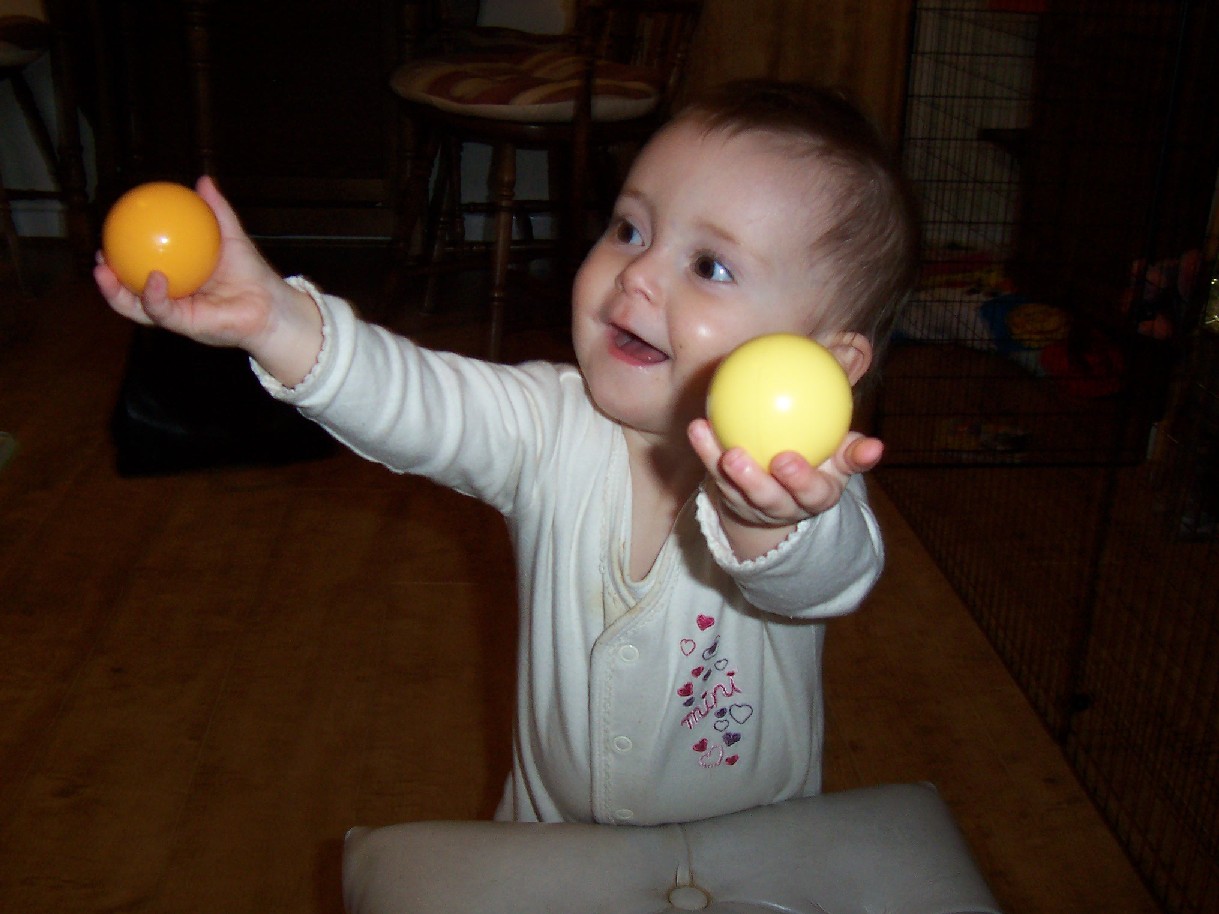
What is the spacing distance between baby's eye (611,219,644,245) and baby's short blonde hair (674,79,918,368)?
3.4 inches

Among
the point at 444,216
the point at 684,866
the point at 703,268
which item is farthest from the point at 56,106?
the point at 684,866

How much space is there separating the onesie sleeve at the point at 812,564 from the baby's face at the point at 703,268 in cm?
13

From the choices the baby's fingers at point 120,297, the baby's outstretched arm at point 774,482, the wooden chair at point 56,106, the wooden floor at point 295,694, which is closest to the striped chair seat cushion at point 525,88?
the wooden floor at point 295,694

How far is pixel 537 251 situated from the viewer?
9.06 feet

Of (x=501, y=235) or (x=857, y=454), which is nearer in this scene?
(x=857, y=454)

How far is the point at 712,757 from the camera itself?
94 centimetres

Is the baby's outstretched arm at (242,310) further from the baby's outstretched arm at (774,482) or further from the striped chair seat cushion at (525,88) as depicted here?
the striped chair seat cushion at (525,88)

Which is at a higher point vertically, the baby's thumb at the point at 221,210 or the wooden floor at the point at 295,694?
the baby's thumb at the point at 221,210

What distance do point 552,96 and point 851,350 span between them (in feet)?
4.82

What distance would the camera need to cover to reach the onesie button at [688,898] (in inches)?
29.9

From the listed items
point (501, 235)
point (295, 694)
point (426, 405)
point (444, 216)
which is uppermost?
point (426, 405)

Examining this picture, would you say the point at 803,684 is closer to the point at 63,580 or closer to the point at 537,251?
the point at 63,580

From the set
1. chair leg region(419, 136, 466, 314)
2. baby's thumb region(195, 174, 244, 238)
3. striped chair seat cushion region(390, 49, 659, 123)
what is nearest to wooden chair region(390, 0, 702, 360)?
striped chair seat cushion region(390, 49, 659, 123)

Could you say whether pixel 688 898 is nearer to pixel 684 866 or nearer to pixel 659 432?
pixel 684 866
